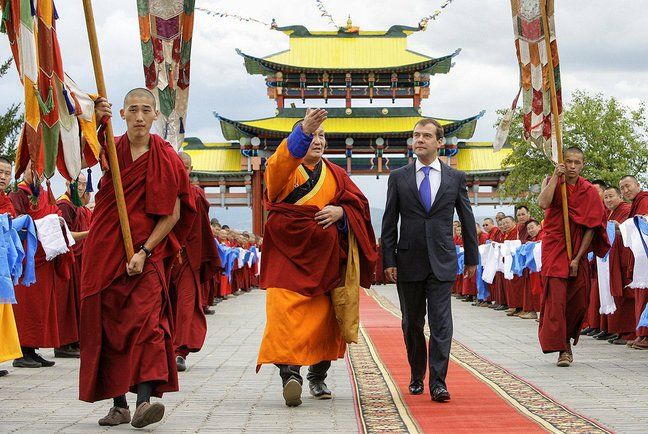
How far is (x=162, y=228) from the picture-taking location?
5.90m

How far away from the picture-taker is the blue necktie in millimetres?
7008

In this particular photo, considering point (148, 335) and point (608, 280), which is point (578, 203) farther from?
point (148, 335)

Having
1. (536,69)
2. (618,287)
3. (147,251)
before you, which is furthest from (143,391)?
(618,287)

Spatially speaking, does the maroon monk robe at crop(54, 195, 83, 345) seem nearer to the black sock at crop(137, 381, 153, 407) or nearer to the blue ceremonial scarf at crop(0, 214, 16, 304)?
the blue ceremonial scarf at crop(0, 214, 16, 304)

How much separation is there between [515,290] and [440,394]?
1117cm

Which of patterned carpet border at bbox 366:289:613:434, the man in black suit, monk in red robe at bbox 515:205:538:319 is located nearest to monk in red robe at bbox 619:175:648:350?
patterned carpet border at bbox 366:289:613:434

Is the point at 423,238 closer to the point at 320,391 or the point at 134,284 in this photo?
the point at 320,391

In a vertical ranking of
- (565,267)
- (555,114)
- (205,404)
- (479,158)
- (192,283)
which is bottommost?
(205,404)

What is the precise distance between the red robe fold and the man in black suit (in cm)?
31

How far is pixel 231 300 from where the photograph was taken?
2386 centimetres

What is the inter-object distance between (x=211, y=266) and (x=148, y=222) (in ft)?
9.92

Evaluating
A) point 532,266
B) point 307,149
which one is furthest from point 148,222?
point 532,266

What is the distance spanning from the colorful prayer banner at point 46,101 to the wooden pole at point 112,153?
0.31 feet

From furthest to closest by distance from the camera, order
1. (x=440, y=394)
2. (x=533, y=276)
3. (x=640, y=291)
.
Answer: (x=533, y=276), (x=640, y=291), (x=440, y=394)
